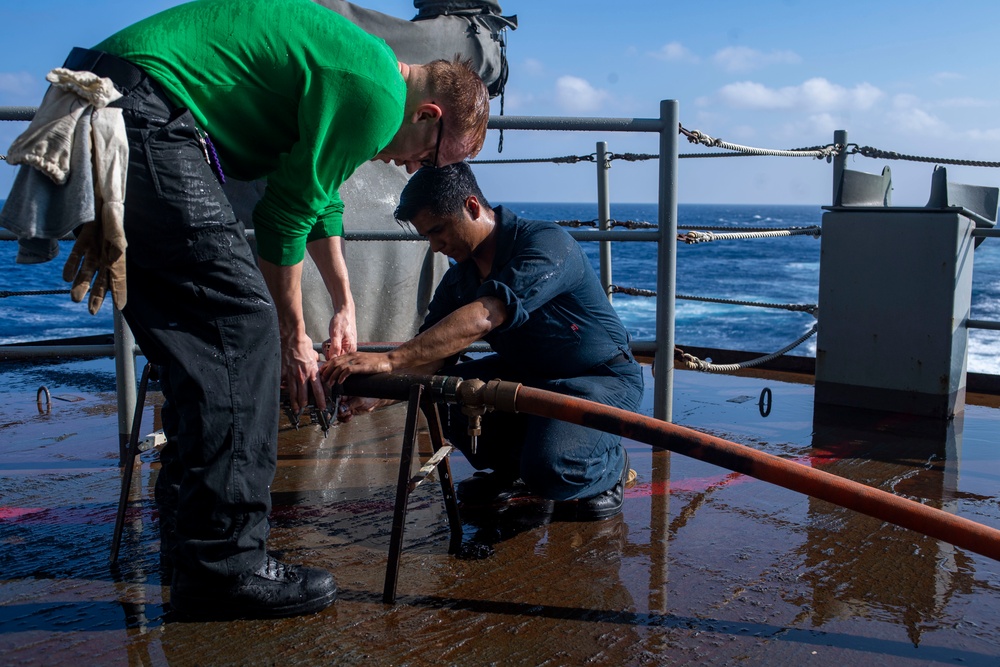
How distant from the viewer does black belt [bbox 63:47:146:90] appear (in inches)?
78.7

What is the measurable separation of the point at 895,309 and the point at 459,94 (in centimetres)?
281

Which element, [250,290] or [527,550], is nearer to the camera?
[250,290]

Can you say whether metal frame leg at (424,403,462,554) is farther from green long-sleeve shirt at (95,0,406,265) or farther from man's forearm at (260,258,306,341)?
green long-sleeve shirt at (95,0,406,265)

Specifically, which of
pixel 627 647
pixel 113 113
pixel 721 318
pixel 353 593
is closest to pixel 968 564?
pixel 627 647

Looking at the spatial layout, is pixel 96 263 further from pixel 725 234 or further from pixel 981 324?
pixel 981 324

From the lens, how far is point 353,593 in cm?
235

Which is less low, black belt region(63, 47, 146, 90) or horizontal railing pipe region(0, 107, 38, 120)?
horizontal railing pipe region(0, 107, 38, 120)

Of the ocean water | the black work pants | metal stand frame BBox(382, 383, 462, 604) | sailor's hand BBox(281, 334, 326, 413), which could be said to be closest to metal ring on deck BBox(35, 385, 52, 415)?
the ocean water

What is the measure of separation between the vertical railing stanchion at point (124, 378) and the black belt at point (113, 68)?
1.58 m

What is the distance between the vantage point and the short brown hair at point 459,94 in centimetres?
241

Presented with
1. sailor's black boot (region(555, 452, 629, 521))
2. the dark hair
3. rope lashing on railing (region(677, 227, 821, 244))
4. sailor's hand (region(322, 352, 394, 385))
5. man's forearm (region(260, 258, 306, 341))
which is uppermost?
the dark hair

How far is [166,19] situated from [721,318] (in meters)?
19.9

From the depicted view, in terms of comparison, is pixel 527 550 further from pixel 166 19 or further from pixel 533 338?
pixel 166 19

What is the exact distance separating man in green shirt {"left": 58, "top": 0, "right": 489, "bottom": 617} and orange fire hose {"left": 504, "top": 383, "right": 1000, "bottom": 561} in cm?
69
